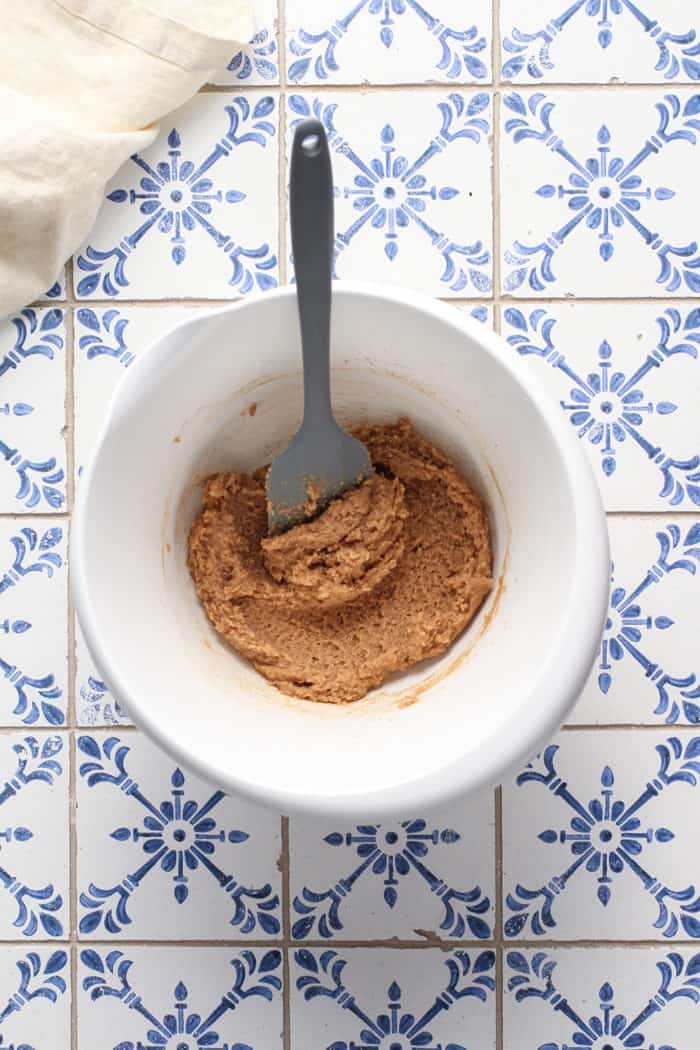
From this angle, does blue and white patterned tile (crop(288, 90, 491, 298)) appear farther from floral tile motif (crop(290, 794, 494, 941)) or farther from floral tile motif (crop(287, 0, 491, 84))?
floral tile motif (crop(290, 794, 494, 941))

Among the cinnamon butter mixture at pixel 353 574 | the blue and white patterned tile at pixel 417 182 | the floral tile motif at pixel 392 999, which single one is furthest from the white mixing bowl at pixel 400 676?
the floral tile motif at pixel 392 999

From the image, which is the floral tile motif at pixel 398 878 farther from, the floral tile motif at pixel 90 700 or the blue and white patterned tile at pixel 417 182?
the blue and white patterned tile at pixel 417 182

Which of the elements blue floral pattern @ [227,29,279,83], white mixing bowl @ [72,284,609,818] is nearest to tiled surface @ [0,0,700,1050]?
blue floral pattern @ [227,29,279,83]

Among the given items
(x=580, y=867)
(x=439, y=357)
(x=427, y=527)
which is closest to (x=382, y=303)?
(x=439, y=357)

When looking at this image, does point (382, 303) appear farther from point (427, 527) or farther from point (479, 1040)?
point (479, 1040)

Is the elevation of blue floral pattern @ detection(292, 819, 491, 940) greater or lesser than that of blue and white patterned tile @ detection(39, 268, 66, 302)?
lesser

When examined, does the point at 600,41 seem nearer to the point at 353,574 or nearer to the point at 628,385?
the point at 628,385
